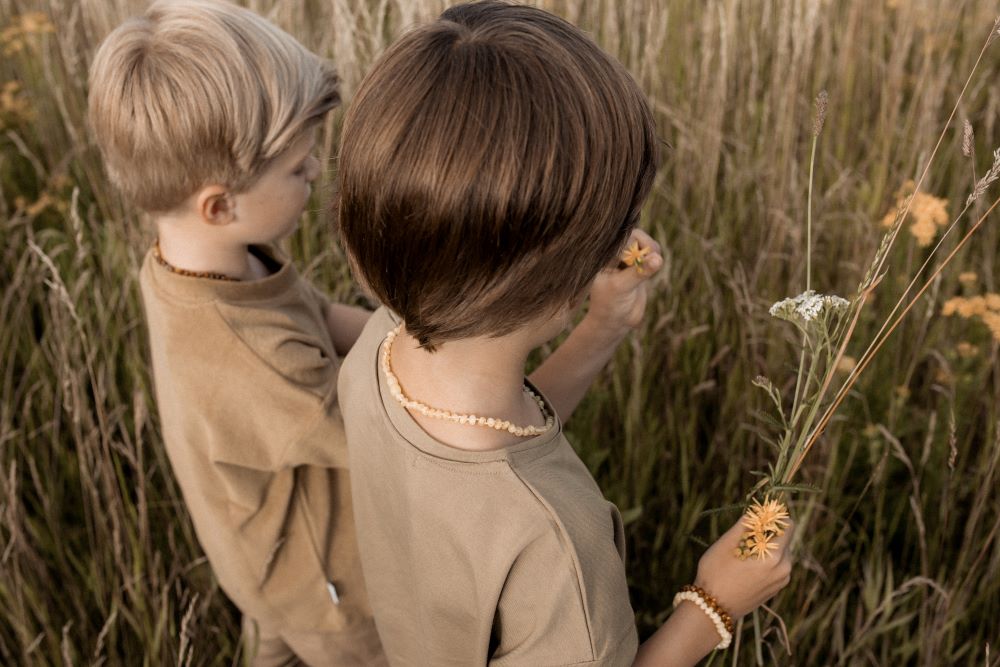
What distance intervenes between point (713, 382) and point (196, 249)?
3.53ft

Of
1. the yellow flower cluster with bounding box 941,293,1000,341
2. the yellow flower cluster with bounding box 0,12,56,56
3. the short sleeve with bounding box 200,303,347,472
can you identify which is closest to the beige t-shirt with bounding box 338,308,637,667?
the short sleeve with bounding box 200,303,347,472

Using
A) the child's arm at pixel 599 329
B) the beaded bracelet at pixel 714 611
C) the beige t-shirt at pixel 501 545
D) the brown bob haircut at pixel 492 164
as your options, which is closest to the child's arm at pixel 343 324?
the child's arm at pixel 599 329

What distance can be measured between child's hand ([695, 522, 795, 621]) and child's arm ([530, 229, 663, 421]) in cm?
35

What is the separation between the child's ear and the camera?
4.77 ft

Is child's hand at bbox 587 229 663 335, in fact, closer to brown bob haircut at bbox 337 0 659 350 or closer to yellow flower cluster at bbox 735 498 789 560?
brown bob haircut at bbox 337 0 659 350

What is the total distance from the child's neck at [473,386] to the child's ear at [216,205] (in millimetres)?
575

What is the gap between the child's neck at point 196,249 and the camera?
4.88 feet

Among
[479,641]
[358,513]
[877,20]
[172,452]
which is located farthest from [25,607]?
[877,20]

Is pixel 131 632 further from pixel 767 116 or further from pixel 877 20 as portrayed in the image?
pixel 877 20

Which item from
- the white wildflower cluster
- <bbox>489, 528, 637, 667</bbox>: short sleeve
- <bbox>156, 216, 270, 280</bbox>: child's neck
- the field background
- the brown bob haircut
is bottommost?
the field background

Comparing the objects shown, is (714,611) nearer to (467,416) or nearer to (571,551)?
(571,551)

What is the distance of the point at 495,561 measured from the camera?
0.97m

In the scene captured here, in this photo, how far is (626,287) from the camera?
1277 mm

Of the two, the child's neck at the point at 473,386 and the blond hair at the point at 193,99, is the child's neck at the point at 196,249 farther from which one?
the child's neck at the point at 473,386
